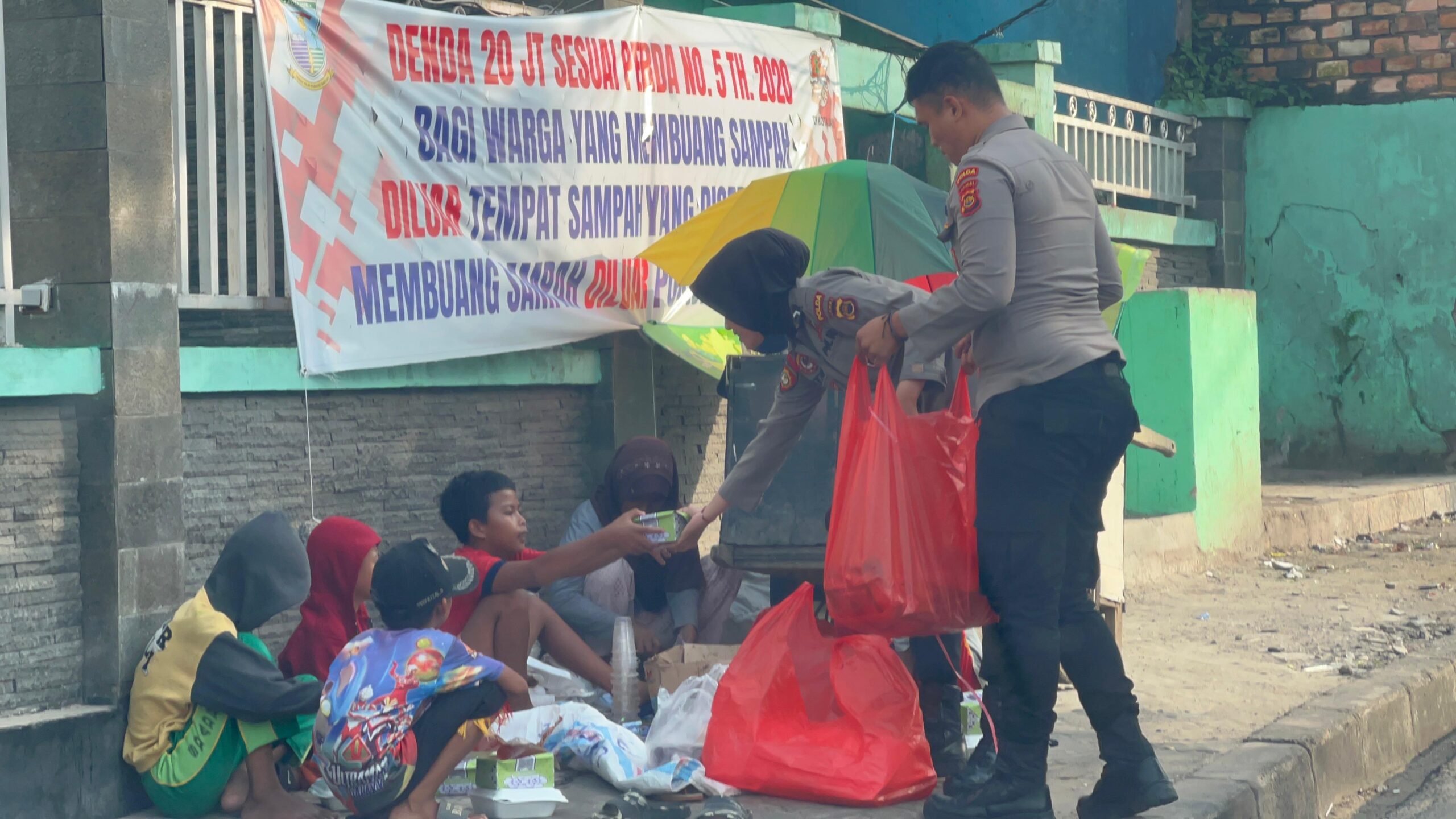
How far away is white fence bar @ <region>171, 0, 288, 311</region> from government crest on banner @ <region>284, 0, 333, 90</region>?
11 cm

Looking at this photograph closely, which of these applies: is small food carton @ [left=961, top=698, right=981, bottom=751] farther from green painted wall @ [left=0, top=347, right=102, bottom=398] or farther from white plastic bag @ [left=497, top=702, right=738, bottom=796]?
green painted wall @ [left=0, top=347, right=102, bottom=398]

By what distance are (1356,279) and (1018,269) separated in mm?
8765

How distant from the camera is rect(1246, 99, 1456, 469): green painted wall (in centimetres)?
1113

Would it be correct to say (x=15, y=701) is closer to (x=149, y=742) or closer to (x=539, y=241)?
(x=149, y=742)

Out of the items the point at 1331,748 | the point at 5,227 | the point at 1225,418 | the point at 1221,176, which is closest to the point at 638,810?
the point at 1331,748

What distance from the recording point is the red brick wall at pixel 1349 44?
11242 mm

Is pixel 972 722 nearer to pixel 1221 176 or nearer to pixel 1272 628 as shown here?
pixel 1272 628

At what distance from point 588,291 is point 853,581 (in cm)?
274

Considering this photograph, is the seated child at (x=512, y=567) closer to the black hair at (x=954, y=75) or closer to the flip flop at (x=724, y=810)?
the flip flop at (x=724, y=810)

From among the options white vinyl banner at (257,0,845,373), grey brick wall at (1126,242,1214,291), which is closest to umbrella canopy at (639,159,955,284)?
white vinyl banner at (257,0,845,373)

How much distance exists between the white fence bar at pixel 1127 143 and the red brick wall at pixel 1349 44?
0.85 metres

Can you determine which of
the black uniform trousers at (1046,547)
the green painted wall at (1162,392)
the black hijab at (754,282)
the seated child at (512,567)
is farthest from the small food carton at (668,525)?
the green painted wall at (1162,392)

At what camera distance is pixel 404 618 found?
3.72m

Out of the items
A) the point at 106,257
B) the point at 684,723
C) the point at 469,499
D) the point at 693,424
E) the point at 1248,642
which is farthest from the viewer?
the point at 693,424
